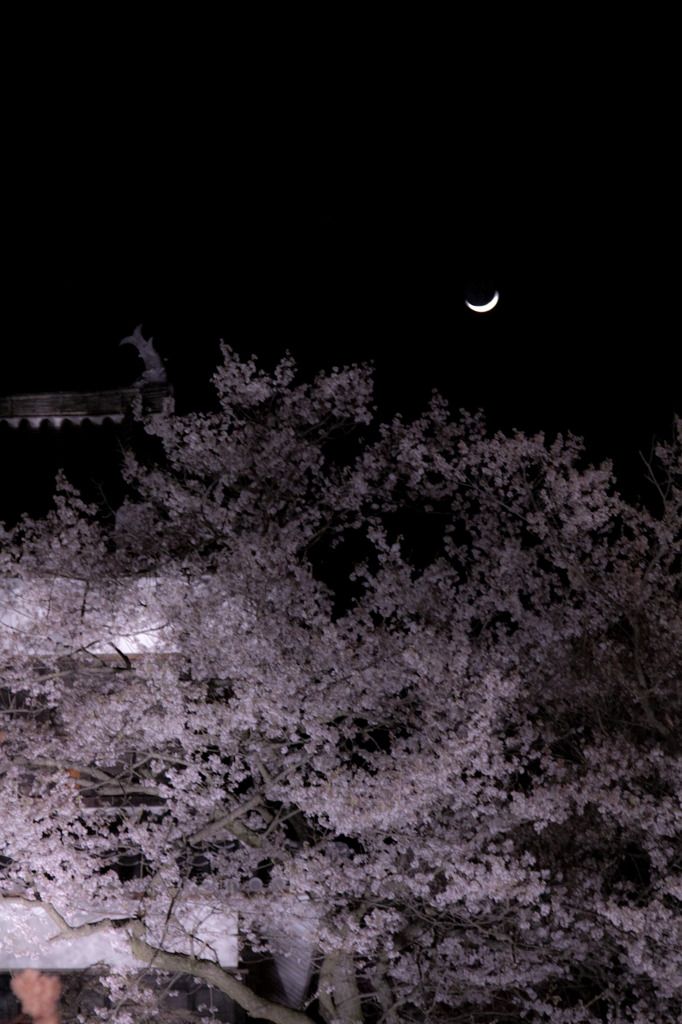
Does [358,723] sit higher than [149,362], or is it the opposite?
[149,362]

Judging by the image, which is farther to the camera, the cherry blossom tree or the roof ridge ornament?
the roof ridge ornament

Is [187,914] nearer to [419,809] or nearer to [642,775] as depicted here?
[419,809]

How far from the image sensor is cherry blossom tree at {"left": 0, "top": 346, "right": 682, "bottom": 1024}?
10469 mm

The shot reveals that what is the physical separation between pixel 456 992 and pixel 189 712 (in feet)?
15.3

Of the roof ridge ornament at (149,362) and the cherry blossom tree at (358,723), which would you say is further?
the roof ridge ornament at (149,362)

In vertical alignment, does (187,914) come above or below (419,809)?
below

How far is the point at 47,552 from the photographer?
1360 centimetres

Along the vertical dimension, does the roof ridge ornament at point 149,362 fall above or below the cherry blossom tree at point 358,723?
above

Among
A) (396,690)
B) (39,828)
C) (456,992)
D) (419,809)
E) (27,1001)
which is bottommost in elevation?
(27,1001)

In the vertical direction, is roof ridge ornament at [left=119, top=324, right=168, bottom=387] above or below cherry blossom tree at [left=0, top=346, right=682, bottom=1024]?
above

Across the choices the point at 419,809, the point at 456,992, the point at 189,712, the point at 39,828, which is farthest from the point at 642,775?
the point at 39,828

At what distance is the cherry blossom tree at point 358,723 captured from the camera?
34.3ft

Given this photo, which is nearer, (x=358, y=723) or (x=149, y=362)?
(x=358, y=723)

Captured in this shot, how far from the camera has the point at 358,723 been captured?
13992 millimetres
